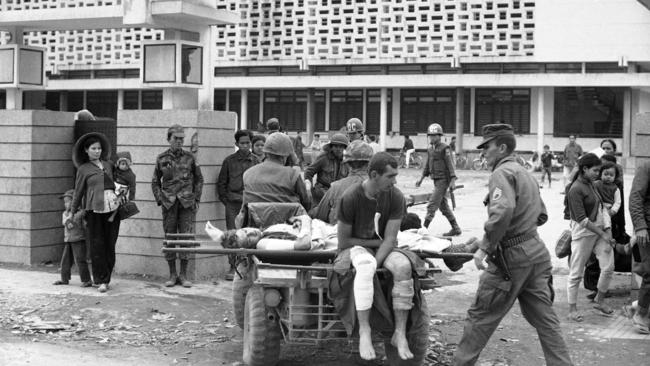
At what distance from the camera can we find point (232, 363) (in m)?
7.39

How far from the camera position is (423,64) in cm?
4016

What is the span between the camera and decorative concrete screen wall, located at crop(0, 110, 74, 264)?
11844 mm

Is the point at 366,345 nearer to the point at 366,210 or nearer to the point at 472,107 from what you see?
the point at 366,210

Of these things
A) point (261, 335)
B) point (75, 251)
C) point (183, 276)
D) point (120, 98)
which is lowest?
point (183, 276)

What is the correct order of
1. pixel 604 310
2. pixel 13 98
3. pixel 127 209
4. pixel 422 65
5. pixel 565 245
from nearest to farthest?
1. pixel 604 310
2. pixel 565 245
3. pixel 127 209
4. pixel 13 98
5. pixel 422 65

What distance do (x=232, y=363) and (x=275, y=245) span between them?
1183 mm

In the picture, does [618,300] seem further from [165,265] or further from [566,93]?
[566,93]

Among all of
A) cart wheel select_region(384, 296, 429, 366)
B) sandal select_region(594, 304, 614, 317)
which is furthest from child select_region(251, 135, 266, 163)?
cart wheel select_region(384, 296, 429, 366)

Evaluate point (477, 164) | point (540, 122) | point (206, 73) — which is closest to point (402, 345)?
point (206, 73)

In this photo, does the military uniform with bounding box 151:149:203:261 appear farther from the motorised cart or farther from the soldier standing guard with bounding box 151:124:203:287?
the motorised cart

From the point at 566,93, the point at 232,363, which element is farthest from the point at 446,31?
the point at 232,363

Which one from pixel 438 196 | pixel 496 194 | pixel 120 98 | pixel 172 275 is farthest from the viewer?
pixel 120 98

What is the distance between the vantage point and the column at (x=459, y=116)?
41.2 m

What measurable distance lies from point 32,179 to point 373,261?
7.01 m
